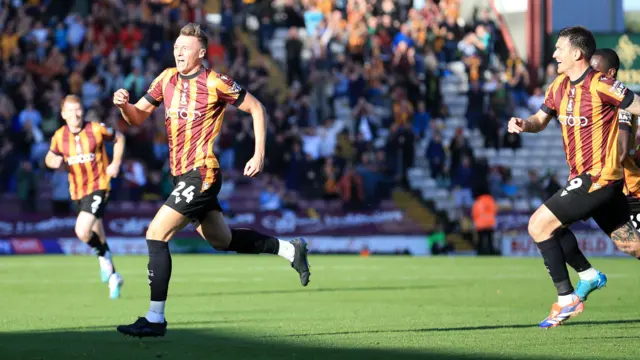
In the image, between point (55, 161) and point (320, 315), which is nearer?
point (320, 315)

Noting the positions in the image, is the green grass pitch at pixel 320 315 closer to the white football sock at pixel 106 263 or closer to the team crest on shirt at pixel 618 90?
the white football sock at pixel 106 263

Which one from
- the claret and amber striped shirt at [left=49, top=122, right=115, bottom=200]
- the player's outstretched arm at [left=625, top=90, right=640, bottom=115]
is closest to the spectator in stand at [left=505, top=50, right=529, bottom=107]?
the claret and amber striped shirt at [left=49, top=122, right=115, bottom=200]

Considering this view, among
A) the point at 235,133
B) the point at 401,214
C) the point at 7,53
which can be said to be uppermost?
the point at 7,53

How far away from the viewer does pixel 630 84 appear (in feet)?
117

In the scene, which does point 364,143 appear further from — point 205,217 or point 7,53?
point 205,217

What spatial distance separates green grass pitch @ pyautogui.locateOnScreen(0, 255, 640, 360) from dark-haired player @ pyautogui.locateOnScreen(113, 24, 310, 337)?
0.52 m

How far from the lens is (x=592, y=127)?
31.0ft

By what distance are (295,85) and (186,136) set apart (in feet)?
68.8

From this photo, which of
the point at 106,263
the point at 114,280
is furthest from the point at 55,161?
the point at 114,280

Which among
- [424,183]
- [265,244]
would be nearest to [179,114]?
[265,244]

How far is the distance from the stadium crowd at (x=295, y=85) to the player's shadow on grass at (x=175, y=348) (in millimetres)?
17023

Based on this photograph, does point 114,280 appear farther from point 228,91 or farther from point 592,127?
point 592,127

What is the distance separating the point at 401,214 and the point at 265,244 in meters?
17.2

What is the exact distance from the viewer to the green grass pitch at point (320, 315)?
8414 millimetres
